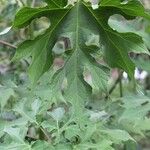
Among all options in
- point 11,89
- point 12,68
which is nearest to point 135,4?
point 11,89

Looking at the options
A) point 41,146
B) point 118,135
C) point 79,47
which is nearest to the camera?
point 79,47

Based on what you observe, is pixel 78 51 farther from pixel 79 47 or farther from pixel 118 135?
pixel 118 135

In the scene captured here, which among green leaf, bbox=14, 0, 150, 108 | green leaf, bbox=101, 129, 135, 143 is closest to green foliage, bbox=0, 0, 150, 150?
green leaf, bbox=14, 0, 150, 108

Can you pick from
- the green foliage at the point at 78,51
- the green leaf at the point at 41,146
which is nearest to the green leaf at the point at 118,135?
the green foliage at the point at 78,51

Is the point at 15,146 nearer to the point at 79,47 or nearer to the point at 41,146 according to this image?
the point at 41,146

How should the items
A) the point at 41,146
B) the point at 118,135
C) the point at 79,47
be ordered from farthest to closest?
1. the point at 118,135
2. the point at 41,146
3. the point at 79,47

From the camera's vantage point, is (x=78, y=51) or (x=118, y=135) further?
(x=118, y=135)

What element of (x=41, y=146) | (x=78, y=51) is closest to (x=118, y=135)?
(x=41, y=146)

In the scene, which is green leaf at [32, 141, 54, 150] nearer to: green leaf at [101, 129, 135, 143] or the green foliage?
the green foliage

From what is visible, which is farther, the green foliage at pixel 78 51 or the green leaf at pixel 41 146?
the green leaf at pixel 41 146

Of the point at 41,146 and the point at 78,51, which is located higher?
the point at 78,51

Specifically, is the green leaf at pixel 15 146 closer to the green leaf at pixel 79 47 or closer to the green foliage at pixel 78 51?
the green foliage at pixel 78 51
